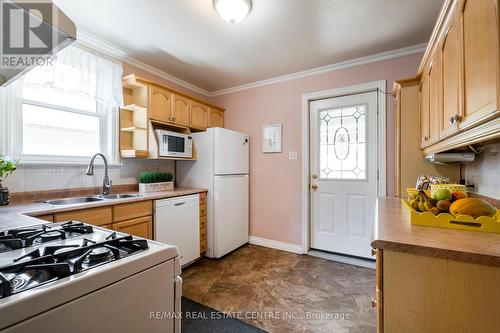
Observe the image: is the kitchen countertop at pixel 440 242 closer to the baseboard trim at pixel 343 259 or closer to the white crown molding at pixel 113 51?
the baseboard trim at pixel 343 259

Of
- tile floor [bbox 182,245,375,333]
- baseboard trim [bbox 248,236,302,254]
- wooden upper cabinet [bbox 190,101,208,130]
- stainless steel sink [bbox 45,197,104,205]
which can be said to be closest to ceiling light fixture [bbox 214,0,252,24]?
wooden upper cabinet [bbox 190,101,208,130]

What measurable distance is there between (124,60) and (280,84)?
1911 mm

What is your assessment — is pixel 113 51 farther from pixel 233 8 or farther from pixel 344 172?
pixel 344 172

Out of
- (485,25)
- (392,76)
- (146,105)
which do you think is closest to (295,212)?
(392,76)

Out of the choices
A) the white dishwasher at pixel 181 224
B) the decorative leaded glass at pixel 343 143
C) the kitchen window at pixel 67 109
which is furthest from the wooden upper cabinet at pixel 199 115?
the decorative leaded glass at pixel 343 143

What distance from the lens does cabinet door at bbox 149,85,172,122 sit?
96.9 inches

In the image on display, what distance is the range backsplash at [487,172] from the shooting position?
130cm

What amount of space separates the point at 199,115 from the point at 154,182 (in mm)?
1067

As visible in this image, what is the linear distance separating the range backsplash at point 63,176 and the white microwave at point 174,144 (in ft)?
1.38

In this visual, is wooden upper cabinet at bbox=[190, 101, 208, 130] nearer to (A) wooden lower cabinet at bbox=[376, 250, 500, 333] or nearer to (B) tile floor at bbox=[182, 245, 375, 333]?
(B) tile floor at bbox=[182, 245, 375, 333]

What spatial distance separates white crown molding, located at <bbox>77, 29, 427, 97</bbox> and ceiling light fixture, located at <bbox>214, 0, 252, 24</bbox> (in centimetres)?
133

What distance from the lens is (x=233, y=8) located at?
1660 millimetres

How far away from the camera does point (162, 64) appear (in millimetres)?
2729

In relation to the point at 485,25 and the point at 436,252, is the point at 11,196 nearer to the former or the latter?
the point at 436,252
